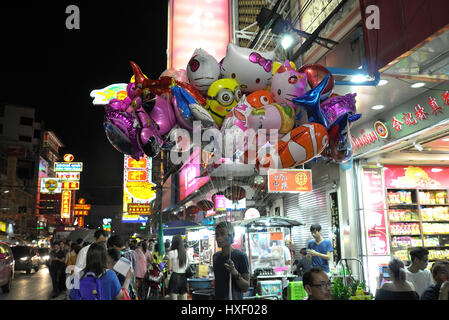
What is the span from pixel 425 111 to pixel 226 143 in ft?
19.7

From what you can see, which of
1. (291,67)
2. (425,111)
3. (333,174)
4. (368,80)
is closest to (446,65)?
(368,80)

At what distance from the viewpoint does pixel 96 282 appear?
424 cm

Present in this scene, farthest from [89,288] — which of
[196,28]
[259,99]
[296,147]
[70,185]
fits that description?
[70,185]

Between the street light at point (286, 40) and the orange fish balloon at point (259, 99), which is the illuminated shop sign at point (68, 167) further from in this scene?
the orange fish balloon at point (259, 99)

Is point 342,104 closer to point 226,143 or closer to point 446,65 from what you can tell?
point 226,143

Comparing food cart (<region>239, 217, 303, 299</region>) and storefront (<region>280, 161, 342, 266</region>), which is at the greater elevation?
storefront (<region>280, 161, 342, 266</region>)

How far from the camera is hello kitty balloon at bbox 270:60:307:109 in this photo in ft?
16.7

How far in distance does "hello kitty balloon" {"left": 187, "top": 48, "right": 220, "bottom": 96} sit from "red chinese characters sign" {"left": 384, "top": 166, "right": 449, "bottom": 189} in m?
8.67

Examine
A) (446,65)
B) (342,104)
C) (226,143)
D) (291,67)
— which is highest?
(446,65)

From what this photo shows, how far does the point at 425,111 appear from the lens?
8711 mm

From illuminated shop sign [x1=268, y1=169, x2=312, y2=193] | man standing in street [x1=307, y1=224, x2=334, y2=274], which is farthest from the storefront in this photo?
man standing in street [x1=307, y1=224, x2=334, y2=274]

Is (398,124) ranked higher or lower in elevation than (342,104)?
higher

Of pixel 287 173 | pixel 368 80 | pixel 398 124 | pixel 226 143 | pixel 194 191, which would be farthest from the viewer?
pixel 194 191

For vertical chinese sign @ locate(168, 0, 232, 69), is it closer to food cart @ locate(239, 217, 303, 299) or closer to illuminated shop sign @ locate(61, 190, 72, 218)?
food cart @ locate(239, 217, 303, 299)
